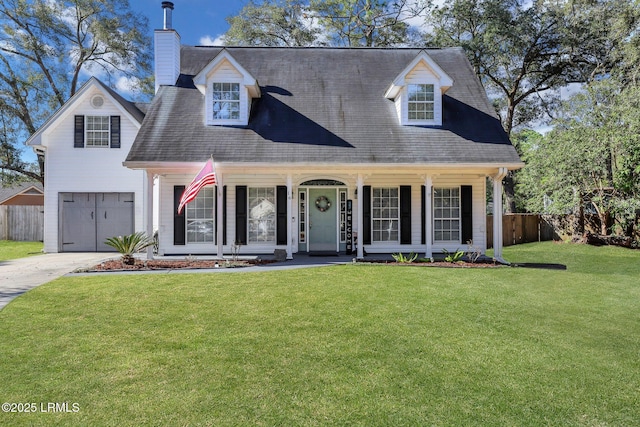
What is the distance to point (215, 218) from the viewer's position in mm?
11492

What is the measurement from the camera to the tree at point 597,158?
43.0 ft

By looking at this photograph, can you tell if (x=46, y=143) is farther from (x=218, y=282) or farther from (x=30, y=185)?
(x=30, y=185)

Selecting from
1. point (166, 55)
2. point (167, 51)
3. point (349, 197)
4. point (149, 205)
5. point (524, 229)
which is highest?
point (167, 51)

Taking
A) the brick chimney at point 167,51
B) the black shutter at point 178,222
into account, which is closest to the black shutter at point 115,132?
the brick chimney at point 167,51

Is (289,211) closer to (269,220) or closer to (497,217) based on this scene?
(269,220)

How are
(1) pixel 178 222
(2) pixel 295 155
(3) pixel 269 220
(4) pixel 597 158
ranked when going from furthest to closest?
(4) pixel 597 158 → (3) pixel 269 220 → (1) pixel 178 222 → (2) pixel 295 155

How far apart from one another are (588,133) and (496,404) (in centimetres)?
1534

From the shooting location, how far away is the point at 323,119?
1165cm

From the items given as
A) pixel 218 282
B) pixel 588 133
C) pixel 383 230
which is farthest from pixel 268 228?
pixel 588 133

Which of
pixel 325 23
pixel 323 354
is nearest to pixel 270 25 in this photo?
pixel 325 23

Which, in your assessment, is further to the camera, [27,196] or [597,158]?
[27,196]

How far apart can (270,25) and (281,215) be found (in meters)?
15.4

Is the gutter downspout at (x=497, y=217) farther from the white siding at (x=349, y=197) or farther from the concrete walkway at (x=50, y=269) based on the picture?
the concrete walkway at (x=50, y=269)

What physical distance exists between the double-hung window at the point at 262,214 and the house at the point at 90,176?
4.44 metres
